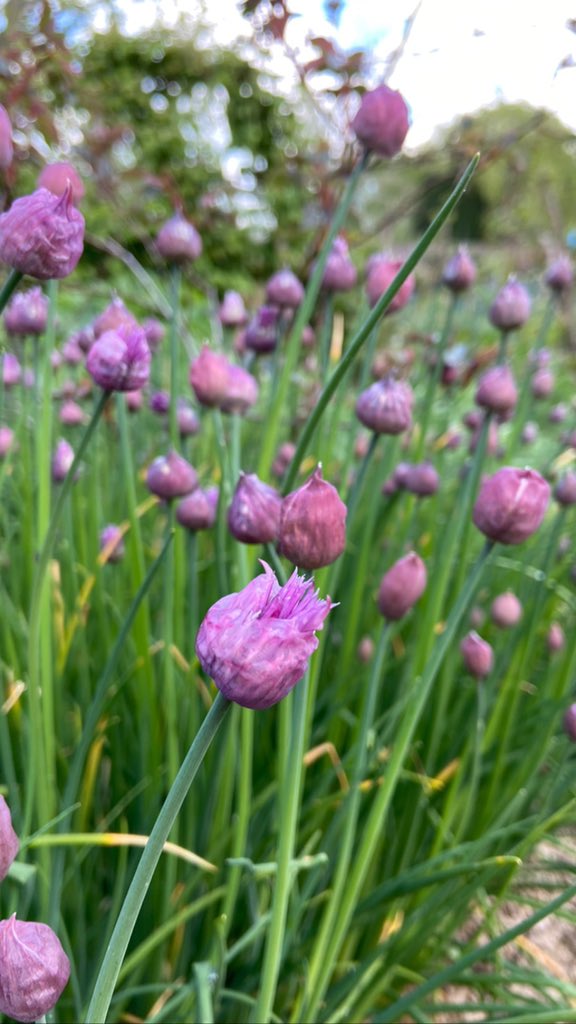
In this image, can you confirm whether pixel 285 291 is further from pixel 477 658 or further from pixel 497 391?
pixel 477 658

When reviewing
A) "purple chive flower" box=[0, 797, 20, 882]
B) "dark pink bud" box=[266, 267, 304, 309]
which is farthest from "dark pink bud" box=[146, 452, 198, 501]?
"purple chive flower" box=[0, 797, 20, 882]

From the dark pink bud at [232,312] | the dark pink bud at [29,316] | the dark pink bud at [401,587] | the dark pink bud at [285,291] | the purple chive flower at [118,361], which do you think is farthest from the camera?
the dark pink bud at [232,312]

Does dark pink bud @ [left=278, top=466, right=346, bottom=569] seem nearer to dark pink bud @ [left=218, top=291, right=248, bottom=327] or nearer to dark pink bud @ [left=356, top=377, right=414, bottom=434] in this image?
dark pink bud @ [left=356, top=377, right=414, bottom=434]

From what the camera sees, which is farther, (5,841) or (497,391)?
(497,391)

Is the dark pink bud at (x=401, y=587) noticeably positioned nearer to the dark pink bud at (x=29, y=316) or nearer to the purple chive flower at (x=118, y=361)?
the purple chive flower at (x=118, y=361)

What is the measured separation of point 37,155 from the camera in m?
1.34

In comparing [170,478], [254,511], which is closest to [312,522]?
[254,511]

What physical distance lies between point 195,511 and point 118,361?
0.24m


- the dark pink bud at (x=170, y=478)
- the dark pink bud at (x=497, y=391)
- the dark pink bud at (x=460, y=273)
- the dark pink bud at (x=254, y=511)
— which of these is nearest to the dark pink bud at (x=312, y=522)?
the dark pink bud at (x=254, y=511)

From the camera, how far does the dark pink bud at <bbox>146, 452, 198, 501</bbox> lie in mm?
762

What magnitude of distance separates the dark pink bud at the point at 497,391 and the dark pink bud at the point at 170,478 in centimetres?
31

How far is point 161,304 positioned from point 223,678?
1.19 meters

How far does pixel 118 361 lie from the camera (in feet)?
1.93

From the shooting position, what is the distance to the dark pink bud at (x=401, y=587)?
2.31ft
